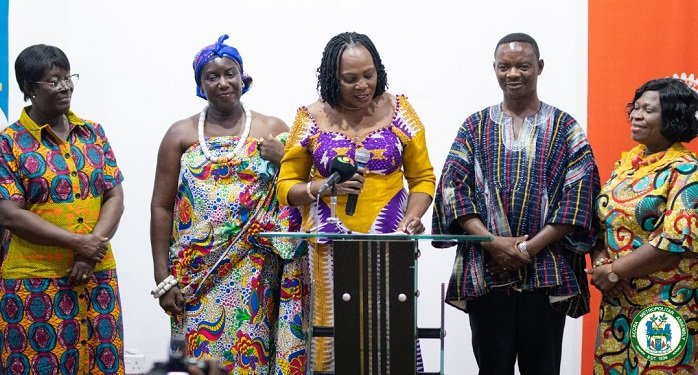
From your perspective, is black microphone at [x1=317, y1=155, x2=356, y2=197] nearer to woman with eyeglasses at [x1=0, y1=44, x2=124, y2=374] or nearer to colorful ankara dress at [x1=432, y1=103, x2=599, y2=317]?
colorful ankara dress at [x1=432, y1=103, x2=599, y2=317]

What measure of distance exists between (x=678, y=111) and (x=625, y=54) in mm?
1393

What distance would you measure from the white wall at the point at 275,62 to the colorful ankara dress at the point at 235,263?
117 cm

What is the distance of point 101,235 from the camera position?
4.77 m

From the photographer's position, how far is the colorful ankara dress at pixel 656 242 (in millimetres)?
4297

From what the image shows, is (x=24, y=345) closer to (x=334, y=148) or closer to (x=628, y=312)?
(x=334, y=148)

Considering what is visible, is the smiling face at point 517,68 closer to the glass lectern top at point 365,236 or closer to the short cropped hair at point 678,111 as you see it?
the short cropped hair at point 678,111

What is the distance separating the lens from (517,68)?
4.55 m

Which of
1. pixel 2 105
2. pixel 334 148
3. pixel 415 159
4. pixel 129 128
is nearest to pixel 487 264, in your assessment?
pixel 415 159

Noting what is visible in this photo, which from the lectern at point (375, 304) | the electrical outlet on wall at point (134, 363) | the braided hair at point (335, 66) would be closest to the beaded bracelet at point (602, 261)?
the lectern at point (375, 304)

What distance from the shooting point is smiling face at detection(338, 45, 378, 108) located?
439 cm

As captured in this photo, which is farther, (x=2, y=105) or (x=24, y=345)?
(x=2, y=105)

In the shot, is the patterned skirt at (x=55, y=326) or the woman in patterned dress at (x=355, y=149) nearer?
the woman in patterned dress at (x=355, y=149)

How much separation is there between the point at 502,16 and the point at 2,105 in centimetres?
277

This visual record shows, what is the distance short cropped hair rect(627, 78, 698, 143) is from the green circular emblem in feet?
2.29
